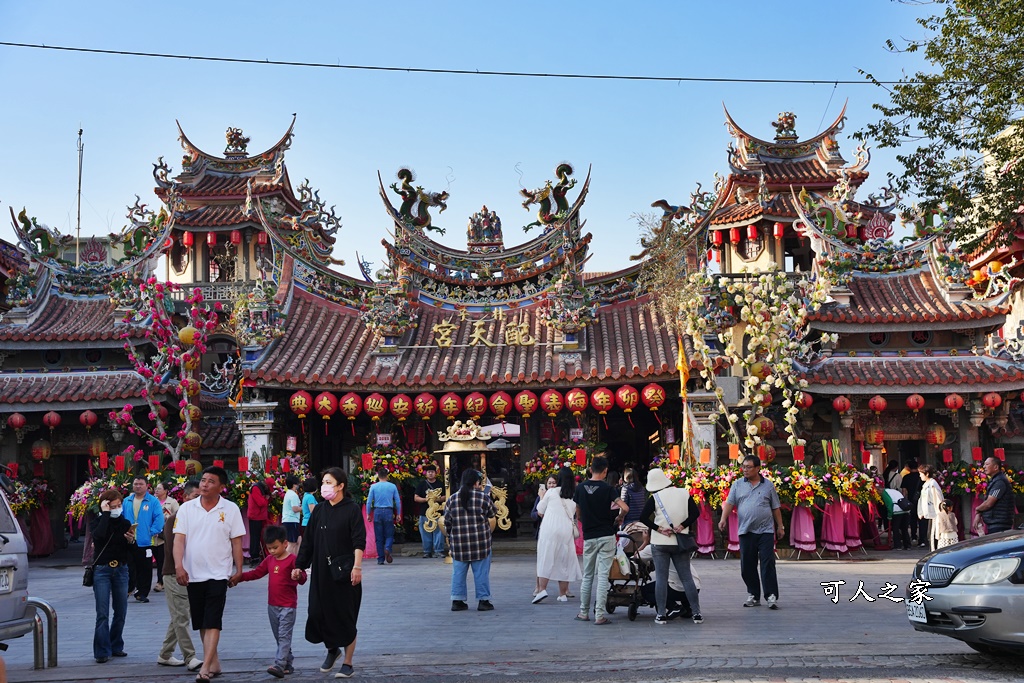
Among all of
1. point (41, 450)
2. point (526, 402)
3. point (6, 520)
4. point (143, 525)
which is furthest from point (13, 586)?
point (41, 450)

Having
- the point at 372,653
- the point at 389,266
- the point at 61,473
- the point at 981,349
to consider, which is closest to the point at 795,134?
the point at 981,349

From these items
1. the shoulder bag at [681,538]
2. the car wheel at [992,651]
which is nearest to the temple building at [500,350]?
the shoulder bag at [681,538]

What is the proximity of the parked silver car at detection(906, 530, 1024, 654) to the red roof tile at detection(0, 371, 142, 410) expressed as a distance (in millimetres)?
17334

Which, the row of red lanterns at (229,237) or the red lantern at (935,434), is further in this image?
the row of red lanterns at (229,237)

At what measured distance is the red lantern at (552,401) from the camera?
19.9 meters

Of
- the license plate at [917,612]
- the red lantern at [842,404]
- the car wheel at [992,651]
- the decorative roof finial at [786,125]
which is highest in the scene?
the decorative roof finial at [786,125]

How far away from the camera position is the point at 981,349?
21.6 metres

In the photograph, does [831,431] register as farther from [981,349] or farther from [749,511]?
[749,511]

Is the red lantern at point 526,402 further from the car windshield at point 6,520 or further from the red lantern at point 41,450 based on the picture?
the car windshield at point 6,520

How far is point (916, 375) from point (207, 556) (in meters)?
16.2

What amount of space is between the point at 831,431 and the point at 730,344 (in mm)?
5324

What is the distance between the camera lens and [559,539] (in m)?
11.8

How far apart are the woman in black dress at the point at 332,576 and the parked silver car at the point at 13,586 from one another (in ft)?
7.10

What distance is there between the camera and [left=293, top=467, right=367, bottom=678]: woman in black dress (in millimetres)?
8039
